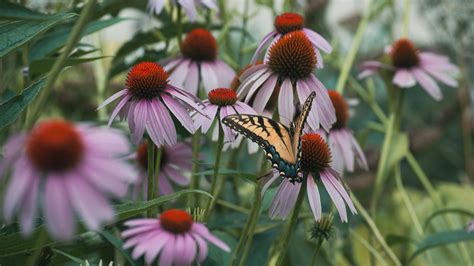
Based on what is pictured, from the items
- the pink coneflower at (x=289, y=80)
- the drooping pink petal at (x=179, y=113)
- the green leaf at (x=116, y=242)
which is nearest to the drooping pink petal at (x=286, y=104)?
the pink coneflower at (x=289, y=80)

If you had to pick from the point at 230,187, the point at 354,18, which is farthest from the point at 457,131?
the point at 230,187

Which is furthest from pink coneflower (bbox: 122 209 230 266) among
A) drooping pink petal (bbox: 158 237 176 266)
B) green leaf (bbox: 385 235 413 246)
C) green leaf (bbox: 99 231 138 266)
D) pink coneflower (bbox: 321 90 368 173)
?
green leaf (bbox: 385 235 413 246)

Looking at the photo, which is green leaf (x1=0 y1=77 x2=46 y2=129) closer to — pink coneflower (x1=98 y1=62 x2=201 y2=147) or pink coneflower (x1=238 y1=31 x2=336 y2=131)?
pink coneflower (x1=98 y1=62 x2=201 y2=147)

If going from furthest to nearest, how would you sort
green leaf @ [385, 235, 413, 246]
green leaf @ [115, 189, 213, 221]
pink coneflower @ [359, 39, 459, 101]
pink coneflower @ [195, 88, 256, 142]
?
pink coneflower @ [359, 39, 459, 101] → green leaf @ [385, 235, 413, 246] → pink coneflower @ [195, 88, 256, 142] → green leaf @ [115, 189, 213, 221]

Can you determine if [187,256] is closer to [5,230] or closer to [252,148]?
[5,230]

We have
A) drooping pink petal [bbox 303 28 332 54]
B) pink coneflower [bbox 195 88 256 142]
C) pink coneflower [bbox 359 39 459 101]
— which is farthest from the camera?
pink coneflower [bbox 359 39 459 101]

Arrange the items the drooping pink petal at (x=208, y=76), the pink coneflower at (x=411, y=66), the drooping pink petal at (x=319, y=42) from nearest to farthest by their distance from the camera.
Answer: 1. the drooping pink petal at (x=319, y=42)
2. the drooping pink petal at (x=208, y=76)
3. the pink coneflower at (x=411, y=66)

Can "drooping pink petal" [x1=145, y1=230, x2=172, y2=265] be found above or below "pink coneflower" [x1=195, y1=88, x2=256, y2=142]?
below

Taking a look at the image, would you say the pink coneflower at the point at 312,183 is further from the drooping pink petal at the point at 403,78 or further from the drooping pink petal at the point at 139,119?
the drooping pink petal at the point at 403,78
